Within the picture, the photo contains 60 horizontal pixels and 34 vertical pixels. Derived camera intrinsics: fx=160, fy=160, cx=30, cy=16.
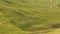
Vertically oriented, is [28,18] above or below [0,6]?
below

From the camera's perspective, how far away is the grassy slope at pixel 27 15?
14.0 feet

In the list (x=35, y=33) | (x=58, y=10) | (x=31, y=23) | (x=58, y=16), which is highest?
(x=58, y=10)

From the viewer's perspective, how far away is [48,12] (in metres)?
5.53

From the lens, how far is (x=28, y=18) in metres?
4.86

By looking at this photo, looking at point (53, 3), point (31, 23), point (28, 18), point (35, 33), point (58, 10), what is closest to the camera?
point (35, 33)

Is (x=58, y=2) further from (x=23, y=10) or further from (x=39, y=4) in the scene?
(x=23, y=10)

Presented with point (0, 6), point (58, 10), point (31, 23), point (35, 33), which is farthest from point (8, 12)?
point (58, 10)

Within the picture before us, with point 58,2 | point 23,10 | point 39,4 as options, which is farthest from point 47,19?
point 58,2

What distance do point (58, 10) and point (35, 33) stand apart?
2.15 m

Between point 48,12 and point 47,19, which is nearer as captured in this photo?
point 47,19

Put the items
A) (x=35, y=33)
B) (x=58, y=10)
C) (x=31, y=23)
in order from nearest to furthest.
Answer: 1. (x=35, y=33)
2. (x=31, y=23)
3. (x=58, y=10)

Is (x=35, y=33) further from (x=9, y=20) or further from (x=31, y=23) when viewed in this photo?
(x=9, y=20)

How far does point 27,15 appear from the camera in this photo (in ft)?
16.6

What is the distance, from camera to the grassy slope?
4.26 metres
